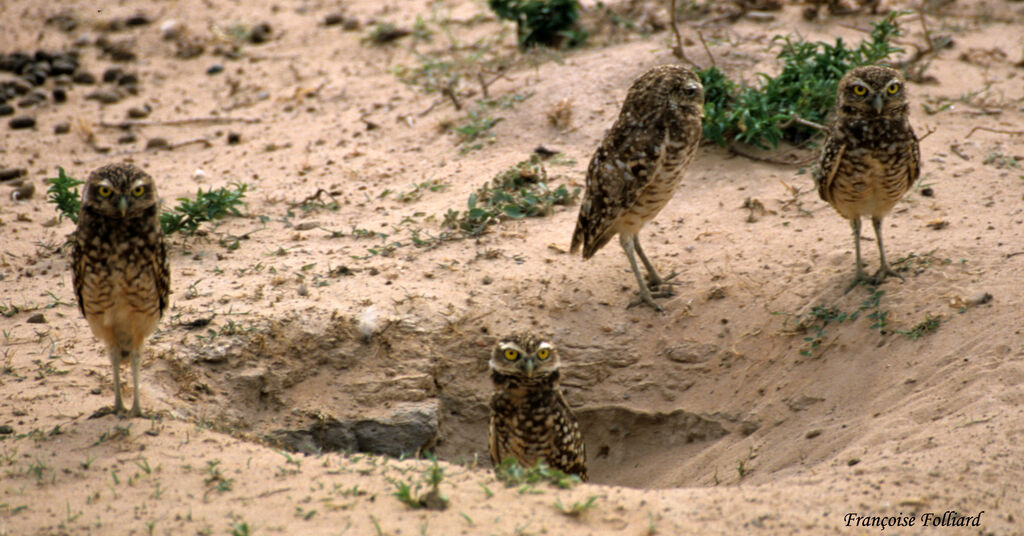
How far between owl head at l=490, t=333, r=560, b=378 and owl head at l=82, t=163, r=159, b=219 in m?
2.03

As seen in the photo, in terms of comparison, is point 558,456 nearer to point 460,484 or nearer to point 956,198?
point 460,484

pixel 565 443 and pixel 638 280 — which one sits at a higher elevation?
pixel 638 280

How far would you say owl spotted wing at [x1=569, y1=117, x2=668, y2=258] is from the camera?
5781mm

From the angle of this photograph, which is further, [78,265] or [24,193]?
[24,193]

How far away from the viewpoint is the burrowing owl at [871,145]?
5172 millimetres

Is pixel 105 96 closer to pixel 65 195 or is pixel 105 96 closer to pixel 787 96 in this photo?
pixel 65 195

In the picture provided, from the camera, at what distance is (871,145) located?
5211 mm

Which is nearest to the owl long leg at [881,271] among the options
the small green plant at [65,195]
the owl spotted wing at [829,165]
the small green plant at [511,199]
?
the owl spotted wing at [829,165]

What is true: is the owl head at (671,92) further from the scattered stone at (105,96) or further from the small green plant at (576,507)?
the scattered stone at (105,96)

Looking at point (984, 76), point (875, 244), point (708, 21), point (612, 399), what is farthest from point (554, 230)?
point (984, 76)

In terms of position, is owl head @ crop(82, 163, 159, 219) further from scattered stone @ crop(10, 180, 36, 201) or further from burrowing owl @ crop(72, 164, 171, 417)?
scattered stone @ crop(10, 180, 36, 201)

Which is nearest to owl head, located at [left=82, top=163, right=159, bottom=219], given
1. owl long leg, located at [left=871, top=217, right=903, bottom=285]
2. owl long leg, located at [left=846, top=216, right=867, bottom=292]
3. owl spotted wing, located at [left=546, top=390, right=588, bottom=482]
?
owl spotted wing, located at [left=546, top=390, right=588, bottom=482]

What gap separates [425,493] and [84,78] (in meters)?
8.42

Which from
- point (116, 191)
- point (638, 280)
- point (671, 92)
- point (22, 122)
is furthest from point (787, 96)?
point (22, 122)
